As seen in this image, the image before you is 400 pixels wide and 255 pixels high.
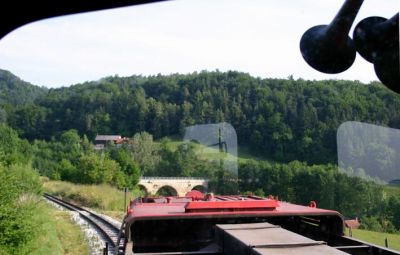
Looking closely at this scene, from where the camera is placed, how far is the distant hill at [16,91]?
347 ft

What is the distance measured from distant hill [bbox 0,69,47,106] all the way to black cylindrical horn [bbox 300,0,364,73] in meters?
109

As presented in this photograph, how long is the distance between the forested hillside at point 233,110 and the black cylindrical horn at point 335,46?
187 millimetres

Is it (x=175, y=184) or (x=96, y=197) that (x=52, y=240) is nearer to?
(x=96, y=197)

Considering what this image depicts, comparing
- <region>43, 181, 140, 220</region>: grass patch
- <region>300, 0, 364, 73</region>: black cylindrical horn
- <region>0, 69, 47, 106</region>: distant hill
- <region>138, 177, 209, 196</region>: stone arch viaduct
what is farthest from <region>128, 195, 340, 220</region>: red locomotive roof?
<region>0, 69, 47, 106</region>: distant hill

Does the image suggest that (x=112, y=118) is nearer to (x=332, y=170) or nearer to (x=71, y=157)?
(x=71, y=157)

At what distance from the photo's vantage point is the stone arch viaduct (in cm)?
3546

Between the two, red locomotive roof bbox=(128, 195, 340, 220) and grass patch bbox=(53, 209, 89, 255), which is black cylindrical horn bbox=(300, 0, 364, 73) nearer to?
red locomotive roof bbox=(128, 195, 340, 220)

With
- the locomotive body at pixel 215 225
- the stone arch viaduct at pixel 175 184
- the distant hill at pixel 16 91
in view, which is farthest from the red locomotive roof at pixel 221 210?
the distant hill at pixel 16 91

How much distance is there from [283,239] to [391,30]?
322 cm

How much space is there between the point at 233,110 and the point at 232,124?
2.74 m

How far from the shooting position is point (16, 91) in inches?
4451

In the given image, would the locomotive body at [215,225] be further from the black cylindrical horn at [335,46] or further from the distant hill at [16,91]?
the distant hill at [16,91]

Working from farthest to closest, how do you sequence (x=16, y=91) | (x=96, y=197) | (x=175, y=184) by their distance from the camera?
(x=16, y=91)
(x=175, y=184)
(x=96, y=197)

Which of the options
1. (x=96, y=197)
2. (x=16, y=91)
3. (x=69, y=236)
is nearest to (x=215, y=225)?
(x=69, y=236)
